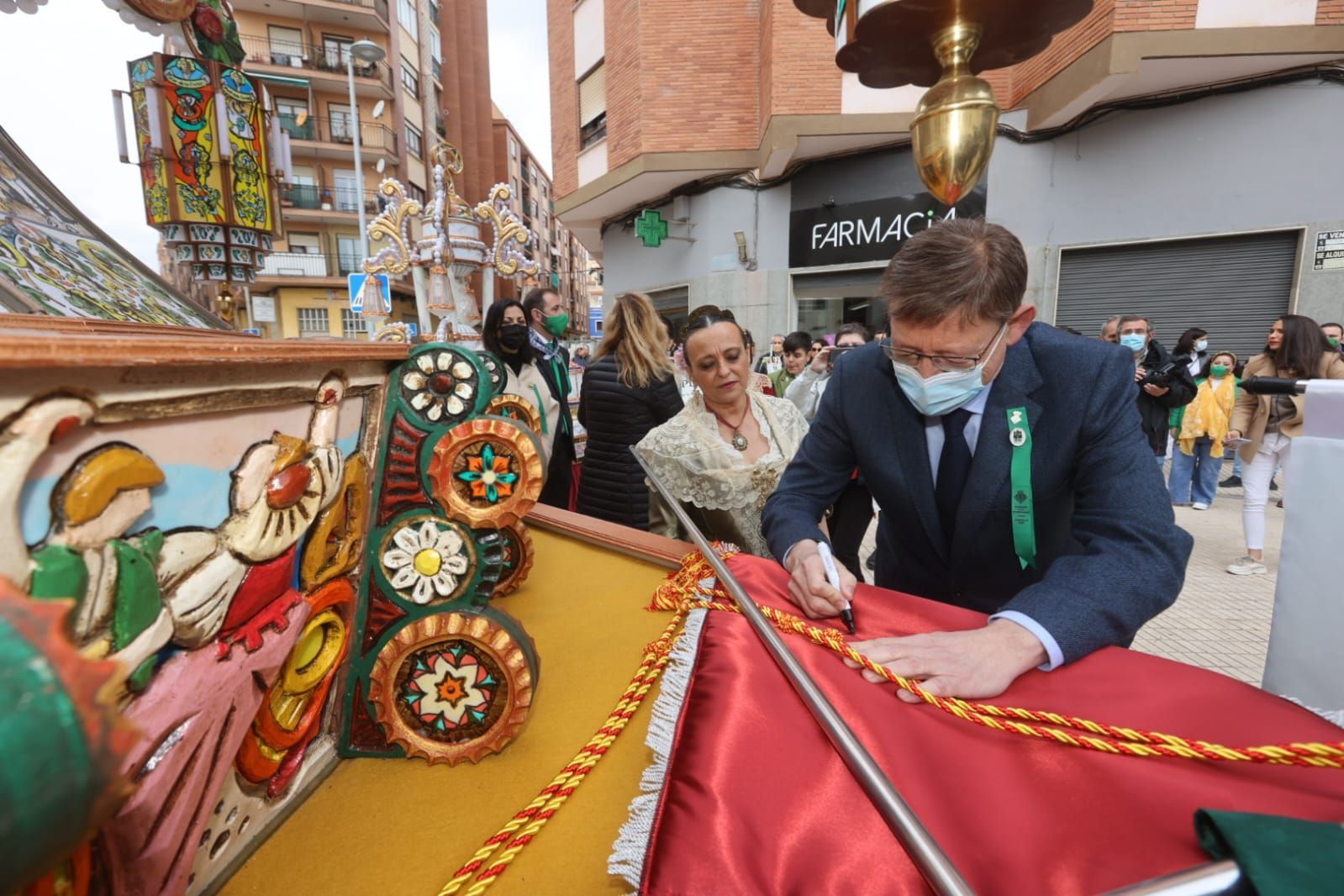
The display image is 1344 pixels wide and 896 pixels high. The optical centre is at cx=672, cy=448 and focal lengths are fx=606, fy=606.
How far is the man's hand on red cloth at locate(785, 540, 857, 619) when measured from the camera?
3.55ft

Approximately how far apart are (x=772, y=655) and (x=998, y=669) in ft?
1.06

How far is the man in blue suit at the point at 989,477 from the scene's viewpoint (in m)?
0.94

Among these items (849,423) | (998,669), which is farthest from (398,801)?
(849,423)

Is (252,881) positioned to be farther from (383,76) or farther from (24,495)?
(383,76)

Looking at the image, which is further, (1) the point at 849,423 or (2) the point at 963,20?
(2) the point at 963,20

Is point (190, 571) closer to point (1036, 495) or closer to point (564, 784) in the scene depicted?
point (564, 784)

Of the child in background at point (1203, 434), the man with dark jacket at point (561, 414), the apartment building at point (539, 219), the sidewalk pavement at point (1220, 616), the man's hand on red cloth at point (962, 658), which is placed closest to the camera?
the man's hand on red cloth at point (962, 658)

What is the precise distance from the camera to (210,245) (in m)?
2.26

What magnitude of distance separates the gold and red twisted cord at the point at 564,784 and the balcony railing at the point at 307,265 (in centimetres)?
2105

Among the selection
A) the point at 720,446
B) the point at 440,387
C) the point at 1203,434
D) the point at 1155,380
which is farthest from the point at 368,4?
the point at 440,387

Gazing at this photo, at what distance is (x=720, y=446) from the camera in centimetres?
203

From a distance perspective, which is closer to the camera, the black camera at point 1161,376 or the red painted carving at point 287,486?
the red painted carving at point 287,486

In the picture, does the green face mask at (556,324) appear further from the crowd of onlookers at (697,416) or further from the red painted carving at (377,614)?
the red painted carving at (377,614)

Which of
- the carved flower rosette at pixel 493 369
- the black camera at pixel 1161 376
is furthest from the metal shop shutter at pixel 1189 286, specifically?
the carved flower rosette at pixel 493 369
